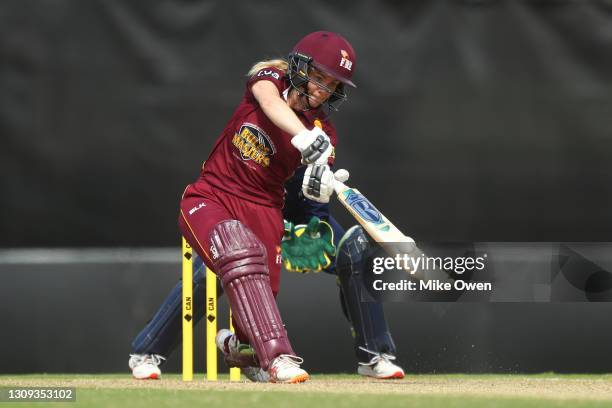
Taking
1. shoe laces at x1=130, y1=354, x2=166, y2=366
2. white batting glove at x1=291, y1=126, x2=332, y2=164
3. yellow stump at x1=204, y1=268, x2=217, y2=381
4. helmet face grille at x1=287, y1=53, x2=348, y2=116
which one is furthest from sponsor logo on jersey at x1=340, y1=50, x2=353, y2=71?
shoe laces at x1=130, y1=354, x2=166, y2=366

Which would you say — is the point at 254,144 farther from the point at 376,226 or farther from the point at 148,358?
the point at 148,358

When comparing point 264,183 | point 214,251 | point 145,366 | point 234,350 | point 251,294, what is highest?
point 264,183

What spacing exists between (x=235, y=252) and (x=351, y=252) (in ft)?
3.65

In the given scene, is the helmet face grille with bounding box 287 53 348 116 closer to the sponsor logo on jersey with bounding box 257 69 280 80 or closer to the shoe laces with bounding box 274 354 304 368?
the sponsor logo on jersey with bounding box 257 69 280 80

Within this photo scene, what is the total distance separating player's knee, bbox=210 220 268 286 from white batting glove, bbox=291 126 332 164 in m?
0.37

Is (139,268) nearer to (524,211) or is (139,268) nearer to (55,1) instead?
(55,1)

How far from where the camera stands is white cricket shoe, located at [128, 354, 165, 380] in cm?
539

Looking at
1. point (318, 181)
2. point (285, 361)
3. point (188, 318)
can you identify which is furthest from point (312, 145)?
point (188, 318)

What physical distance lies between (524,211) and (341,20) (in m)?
1.31

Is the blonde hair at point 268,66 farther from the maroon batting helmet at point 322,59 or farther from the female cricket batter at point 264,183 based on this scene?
the maroon batting helmet at point 322,59

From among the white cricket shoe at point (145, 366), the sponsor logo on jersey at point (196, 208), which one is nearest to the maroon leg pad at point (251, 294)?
the sponsor logo on jersey at point (196, 208)

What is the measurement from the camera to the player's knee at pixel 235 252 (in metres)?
4.35

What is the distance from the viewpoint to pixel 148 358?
17.9ft

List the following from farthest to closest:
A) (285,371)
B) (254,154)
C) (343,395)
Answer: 1. (254,154)
2. (285,371)
3. (343,395)
